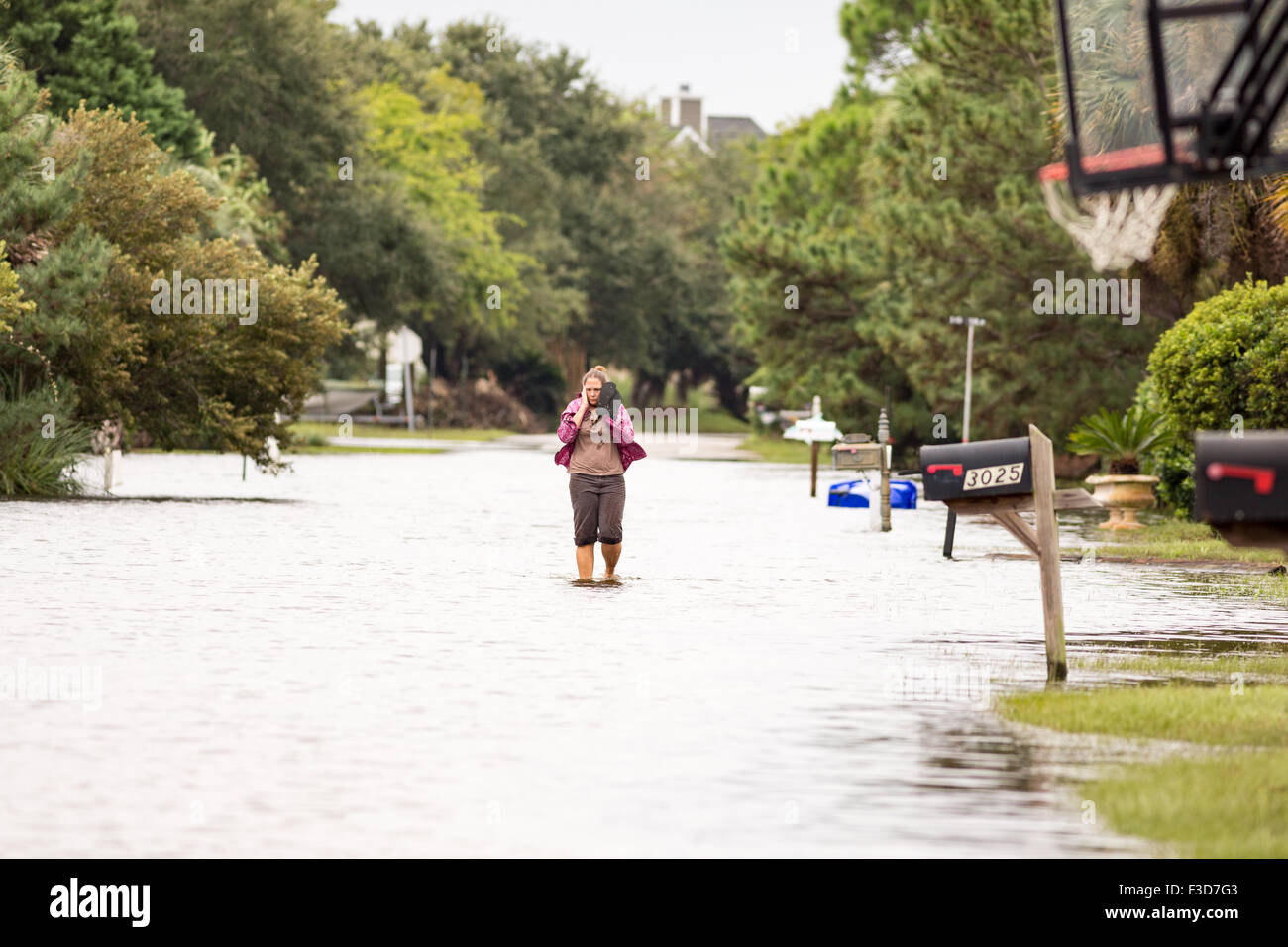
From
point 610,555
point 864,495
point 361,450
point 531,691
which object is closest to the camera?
point 531,691

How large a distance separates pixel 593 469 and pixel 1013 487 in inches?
307

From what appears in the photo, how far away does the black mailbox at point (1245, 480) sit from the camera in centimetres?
778

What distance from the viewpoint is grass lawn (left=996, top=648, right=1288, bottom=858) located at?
820cm

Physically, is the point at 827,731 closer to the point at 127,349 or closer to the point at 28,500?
the point at 28,500

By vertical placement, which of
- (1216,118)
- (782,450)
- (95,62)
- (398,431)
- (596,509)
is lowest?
(782,450)

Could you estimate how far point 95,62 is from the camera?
175 feet

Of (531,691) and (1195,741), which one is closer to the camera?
(1195,741)

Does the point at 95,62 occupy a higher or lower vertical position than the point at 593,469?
higher

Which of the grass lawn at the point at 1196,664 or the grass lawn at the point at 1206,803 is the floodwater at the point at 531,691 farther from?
the grass lawn at the point at 1196,664

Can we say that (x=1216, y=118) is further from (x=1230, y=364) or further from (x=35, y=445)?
(x=35, y=445)

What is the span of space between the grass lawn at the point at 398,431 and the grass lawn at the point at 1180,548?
50.9 m

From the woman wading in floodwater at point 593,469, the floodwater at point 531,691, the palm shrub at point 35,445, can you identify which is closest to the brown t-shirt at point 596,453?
the woman wading in floodwater at point 593,469

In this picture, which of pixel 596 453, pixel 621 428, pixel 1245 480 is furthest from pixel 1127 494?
pixel 1245 480

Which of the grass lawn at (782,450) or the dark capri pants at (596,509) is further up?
the dark capri pants at (596,509)
